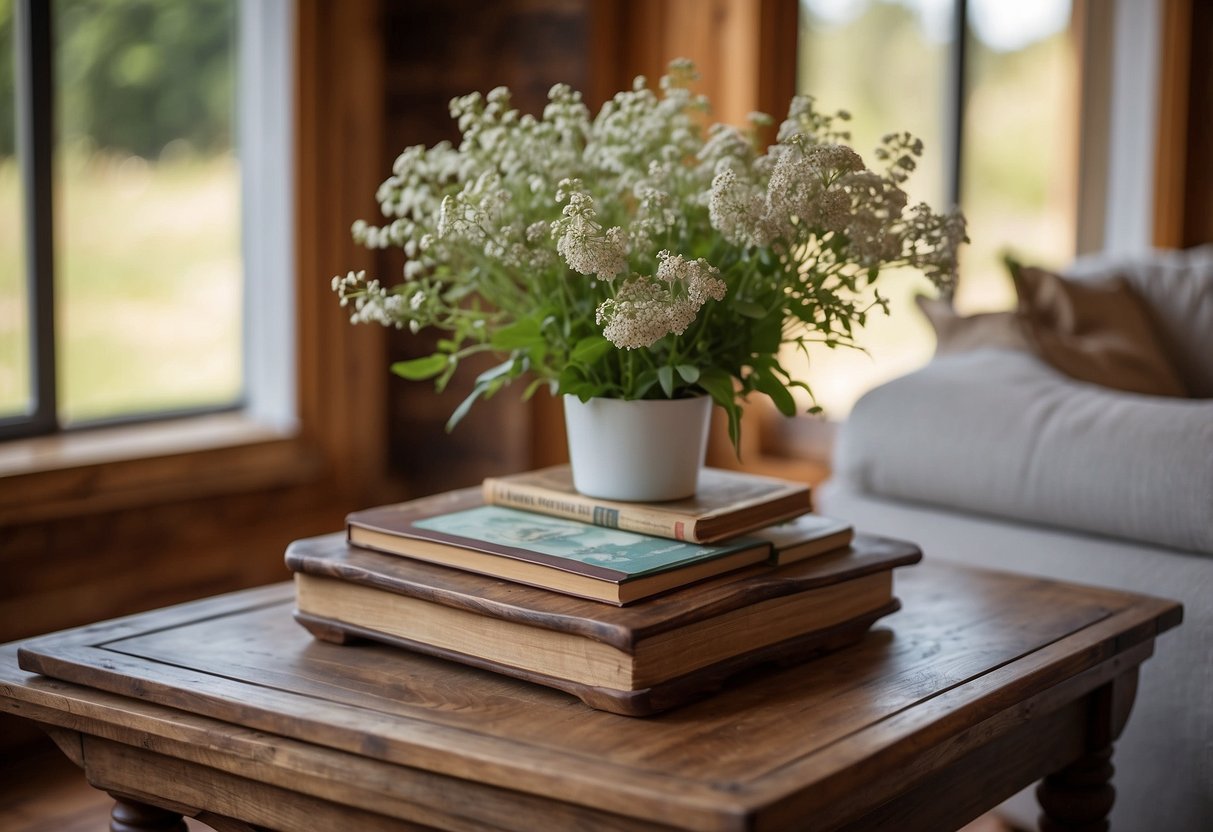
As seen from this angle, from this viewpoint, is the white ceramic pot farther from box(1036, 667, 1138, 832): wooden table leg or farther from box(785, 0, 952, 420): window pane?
box(785, 0, 952, 420): window pane

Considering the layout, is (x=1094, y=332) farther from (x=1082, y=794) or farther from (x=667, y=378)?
(x=667, y=378)

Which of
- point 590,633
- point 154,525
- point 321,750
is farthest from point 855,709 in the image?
point 154,525

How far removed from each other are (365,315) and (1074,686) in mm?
803

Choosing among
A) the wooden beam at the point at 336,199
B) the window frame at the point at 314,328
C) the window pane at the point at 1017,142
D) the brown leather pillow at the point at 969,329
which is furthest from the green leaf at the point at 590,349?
the window pane at the point at 1017,142

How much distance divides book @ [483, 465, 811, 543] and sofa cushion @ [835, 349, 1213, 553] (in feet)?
1.68

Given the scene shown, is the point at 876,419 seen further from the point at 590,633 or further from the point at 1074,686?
the point at 590,633

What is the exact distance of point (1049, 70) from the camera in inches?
159

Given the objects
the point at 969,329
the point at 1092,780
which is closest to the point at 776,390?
the point at 1092,780

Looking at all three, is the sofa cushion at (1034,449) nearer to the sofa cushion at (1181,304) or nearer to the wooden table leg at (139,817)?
the sofa cushion at (1181,304)

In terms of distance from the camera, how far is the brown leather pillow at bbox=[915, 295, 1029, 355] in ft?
6.68

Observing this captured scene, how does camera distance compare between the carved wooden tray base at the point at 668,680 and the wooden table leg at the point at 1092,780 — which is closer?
the carved wooden tray base at the point at 668,680

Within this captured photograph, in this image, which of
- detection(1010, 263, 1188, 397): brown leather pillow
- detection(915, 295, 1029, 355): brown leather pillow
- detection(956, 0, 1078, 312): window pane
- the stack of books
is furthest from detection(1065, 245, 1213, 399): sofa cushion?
detection(956, 0, 1078, 312): window pane

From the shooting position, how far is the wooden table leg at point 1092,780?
143cm

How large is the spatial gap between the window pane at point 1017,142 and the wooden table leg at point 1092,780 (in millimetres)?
2384
